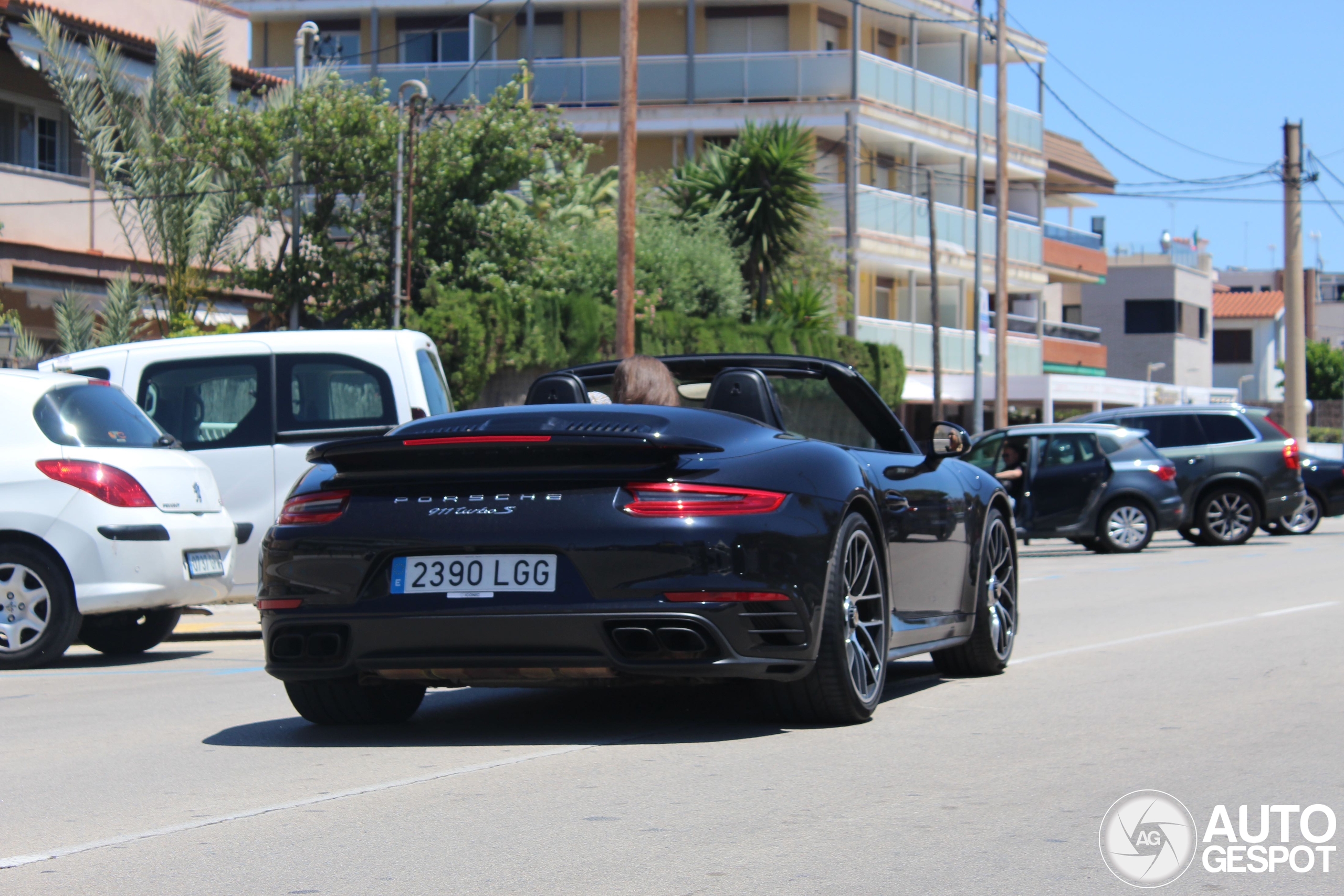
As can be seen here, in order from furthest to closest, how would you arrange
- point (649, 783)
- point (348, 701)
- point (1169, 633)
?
point (1169, 633) < point (348, 701) < point (649, 783)

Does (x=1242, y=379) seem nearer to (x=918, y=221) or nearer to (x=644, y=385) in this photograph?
(x=918, y=221)

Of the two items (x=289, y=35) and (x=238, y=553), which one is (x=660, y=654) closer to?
(x=238, y=553)

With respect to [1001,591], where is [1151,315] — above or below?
above

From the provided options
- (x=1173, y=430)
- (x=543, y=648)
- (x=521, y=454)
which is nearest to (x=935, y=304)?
(x=1173, y=430)

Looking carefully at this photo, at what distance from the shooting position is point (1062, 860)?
4438 millimetres

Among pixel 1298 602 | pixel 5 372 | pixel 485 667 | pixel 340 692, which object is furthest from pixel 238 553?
pixel 1298 602

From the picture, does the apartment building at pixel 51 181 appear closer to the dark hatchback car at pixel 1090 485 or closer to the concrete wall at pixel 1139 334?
the dark hatchback car at pixel 1090 485

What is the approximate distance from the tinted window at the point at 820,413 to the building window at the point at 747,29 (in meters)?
35.2

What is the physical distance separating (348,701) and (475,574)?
1075 mm

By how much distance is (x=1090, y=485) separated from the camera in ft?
71.9

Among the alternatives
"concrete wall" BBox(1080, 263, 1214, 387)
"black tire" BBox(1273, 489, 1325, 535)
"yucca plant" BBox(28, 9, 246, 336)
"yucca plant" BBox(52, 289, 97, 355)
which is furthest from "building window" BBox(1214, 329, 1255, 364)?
"yucca plant" BBox(52, 289, 97, 355)

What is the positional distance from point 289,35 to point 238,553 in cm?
3727

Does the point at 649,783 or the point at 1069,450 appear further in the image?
the point at 1069,450

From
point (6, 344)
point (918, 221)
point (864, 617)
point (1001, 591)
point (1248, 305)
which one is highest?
point (1248, 305)
